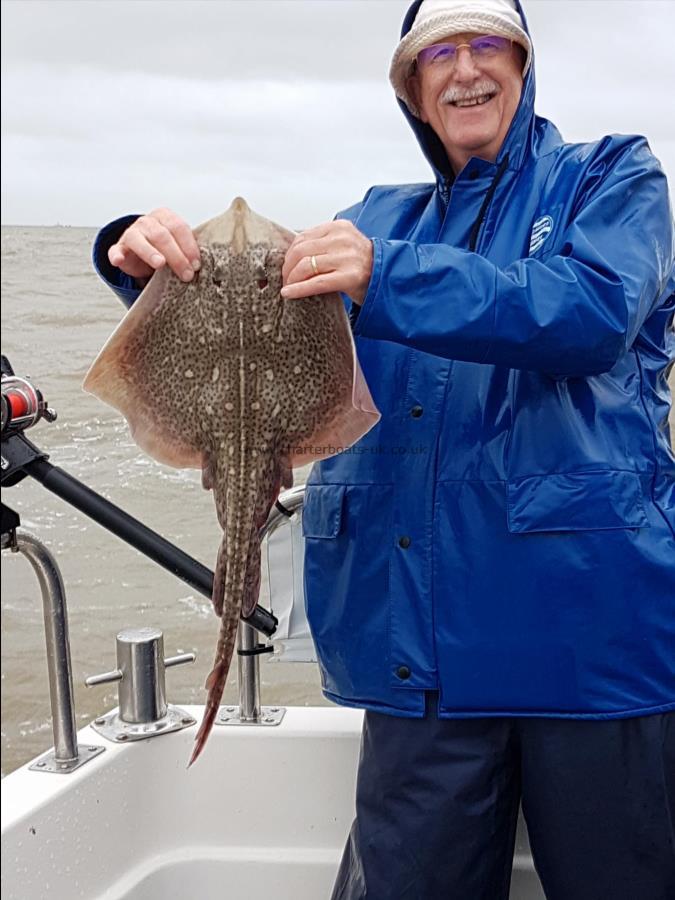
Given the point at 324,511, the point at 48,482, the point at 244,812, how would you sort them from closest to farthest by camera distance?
the point at 48,482 < the point at 324,511 < the point at 244,812

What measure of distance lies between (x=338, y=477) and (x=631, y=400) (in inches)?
26.9

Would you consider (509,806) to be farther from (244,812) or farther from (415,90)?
(415,90)

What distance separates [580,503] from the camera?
1.95 m

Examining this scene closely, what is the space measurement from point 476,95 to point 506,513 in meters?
0.98

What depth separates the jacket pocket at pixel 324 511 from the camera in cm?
222

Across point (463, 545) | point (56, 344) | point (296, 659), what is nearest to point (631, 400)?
point (463, 545)

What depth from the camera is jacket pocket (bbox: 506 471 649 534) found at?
6.41 feet

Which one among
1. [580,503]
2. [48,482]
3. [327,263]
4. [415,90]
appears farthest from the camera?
[415,90]

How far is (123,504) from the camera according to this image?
9297 millimetres

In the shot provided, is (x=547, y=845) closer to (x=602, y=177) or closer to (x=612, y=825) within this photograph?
(x=612, y=825)

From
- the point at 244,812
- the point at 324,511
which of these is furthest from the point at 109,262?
the point at 244,812

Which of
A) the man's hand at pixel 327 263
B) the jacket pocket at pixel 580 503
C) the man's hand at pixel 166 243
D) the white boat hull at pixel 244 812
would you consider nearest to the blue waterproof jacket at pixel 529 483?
the jacket pocket at pixel 580 503

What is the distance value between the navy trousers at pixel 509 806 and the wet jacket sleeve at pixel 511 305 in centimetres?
81

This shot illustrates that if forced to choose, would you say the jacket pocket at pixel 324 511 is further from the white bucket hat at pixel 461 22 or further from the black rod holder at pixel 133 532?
the white bucket hat at pixel 461 22
